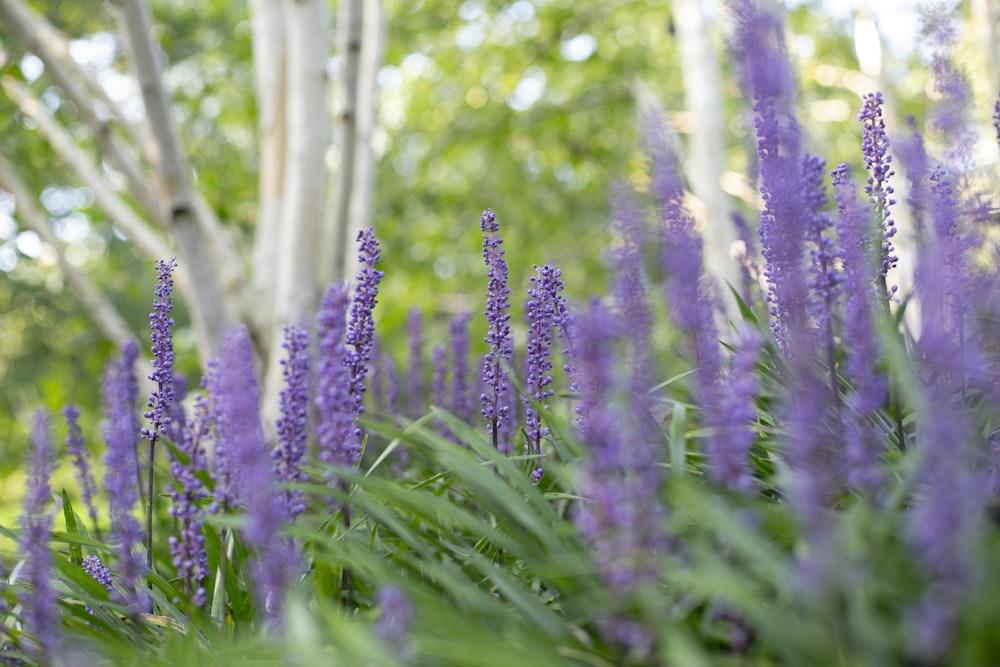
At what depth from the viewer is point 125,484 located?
1.85 meters

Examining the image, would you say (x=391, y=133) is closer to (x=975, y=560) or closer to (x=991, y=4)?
(x=991, y=4)

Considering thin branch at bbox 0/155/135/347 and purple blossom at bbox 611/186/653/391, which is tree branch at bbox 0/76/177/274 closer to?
thin branch at bbox 0/155/135/347

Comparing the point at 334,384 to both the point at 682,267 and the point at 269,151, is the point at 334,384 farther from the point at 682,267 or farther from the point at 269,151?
the point at 269,151

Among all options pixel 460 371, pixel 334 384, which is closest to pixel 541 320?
pixel 334 384

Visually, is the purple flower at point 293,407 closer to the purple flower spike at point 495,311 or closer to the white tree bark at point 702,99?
the purple flower spike at point 495,311

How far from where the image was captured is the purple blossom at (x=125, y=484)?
1.51 m

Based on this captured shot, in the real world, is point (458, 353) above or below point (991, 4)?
below

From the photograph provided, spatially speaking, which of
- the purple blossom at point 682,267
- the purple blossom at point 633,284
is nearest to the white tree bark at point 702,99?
the purple blossom at point 682,267

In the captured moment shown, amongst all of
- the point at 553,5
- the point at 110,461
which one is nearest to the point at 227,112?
the point at 553,5

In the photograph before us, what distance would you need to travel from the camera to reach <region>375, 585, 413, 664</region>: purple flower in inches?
40.8

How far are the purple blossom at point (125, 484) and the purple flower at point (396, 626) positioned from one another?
0.51m

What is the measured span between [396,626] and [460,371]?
6.40 ft

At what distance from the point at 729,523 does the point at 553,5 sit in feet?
35.8

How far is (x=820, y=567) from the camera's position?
3.03 ft
